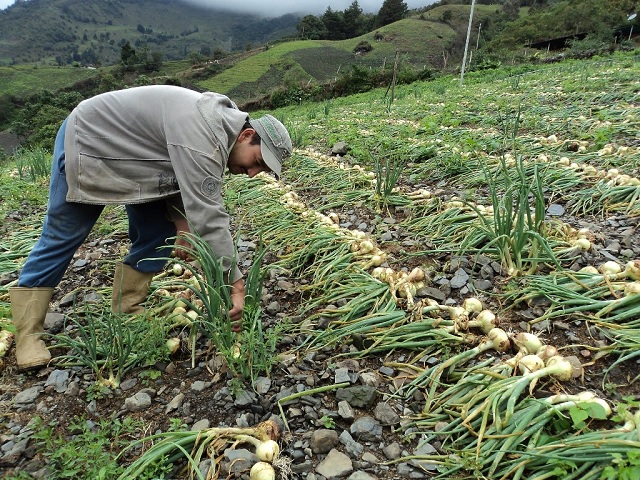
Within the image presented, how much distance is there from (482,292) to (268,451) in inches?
53.4

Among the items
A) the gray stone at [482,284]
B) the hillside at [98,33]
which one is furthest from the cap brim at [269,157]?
the hillside at [98,33]

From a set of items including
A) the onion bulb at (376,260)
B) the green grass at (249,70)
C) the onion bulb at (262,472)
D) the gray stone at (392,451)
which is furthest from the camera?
the green grass at (249,70)

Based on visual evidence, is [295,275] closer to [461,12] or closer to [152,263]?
[152,263]

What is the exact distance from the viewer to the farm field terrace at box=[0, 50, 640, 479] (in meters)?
1.30

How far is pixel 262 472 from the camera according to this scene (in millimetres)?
1261

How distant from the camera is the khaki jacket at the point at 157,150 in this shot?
1.69 metres

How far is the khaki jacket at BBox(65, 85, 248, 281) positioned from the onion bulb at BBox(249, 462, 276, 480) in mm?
760

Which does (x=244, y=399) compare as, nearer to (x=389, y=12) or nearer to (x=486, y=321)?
(x=486, y=321)

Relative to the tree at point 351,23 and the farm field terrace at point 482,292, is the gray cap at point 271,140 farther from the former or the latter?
the tree at point 351,23

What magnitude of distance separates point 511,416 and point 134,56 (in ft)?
213

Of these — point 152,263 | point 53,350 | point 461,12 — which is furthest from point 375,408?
point 461,12

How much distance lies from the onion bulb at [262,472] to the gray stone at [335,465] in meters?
0.17

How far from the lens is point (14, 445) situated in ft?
4.88

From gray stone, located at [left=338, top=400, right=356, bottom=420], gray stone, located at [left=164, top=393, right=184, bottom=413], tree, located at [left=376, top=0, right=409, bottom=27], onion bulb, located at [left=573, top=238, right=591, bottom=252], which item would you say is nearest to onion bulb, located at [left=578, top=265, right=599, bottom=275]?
onion bulb, located at [left=573, top=238, right=591, bottom=252]
